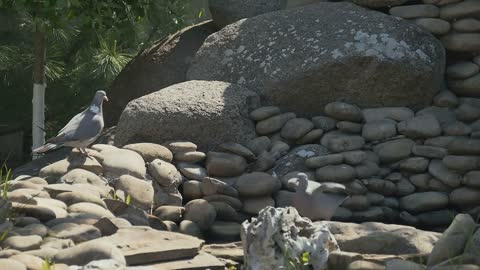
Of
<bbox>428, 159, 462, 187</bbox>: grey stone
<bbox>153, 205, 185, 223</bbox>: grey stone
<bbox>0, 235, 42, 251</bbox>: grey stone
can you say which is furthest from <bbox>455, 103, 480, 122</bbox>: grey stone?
<bbox>0, 235, 42, 251</bbox>: grey stone

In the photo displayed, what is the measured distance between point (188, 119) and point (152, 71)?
1.87m

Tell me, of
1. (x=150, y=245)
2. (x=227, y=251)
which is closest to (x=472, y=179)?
(x=227, y=251)

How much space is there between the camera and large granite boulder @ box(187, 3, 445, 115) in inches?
277

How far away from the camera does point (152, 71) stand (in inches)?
336

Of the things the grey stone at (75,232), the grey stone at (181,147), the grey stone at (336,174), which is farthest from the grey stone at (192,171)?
the grey stone at (75,232)

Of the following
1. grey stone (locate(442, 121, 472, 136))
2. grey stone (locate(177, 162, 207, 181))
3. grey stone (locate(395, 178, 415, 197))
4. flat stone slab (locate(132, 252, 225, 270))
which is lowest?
grey stone (locate(395, 178, 415, 197))

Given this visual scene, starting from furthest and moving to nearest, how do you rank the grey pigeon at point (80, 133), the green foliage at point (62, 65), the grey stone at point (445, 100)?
the green foliage at point (62, 65) → the grey stone at point (445, 100) → the grey pigeon at point (80, 133)

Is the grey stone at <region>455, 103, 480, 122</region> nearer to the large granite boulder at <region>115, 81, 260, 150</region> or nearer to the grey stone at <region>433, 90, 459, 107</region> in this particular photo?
the grey stone at <region>433, 90, 459, 107</region>

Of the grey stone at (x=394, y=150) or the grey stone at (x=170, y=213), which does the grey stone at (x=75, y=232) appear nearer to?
the grey stone at (x=170, y=213)

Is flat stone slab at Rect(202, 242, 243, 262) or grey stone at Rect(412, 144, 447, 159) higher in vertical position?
flat stone slab at Rect(202, 242, 243, 262)

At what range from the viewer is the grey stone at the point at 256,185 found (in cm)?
612

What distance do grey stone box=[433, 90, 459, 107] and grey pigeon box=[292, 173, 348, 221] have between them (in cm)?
170

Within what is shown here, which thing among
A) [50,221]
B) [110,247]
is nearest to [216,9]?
[50,221]

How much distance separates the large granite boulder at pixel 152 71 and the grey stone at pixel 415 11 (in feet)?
6.70
